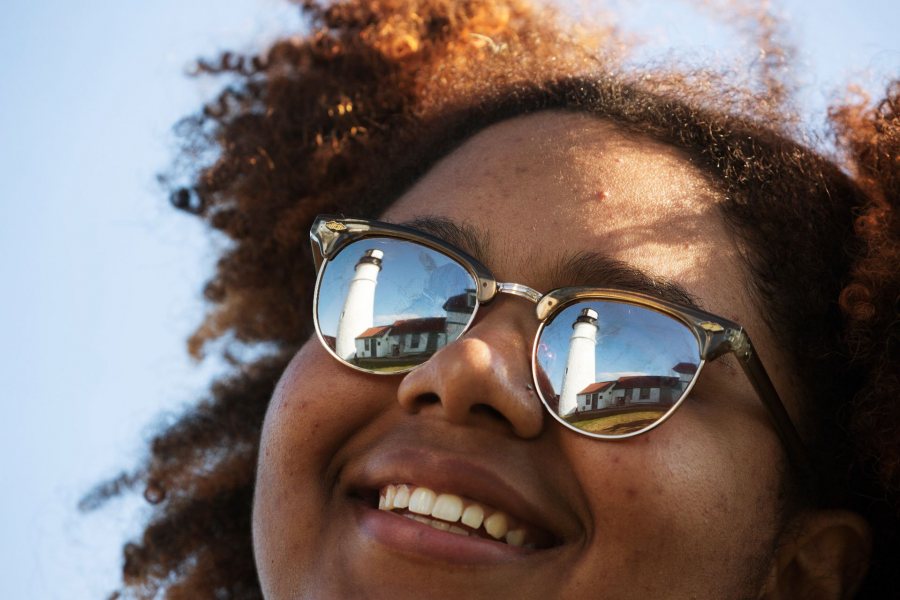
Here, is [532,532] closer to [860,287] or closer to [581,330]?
[581,330]

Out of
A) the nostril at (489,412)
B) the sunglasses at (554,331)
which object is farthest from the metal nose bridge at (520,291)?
the nostril at (489,412)

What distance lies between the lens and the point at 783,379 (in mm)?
2590

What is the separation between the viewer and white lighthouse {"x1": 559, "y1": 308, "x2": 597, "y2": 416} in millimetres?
2248

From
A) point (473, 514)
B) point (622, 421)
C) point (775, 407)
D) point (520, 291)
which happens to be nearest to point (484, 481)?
point (473, 514)

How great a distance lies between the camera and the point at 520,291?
7.96 ft

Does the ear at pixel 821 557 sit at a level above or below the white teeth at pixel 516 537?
below

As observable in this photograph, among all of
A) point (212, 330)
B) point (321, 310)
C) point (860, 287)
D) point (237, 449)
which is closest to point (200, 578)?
point (237, 449)

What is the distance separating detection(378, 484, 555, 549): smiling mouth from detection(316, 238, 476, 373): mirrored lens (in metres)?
0.29

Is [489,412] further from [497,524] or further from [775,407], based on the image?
[775,407]

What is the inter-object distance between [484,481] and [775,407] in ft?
2.26

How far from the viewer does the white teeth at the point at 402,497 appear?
2.31m

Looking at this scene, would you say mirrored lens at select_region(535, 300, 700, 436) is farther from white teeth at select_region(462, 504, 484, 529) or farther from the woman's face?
white teeth at select_region(462, 504, 484, 529)

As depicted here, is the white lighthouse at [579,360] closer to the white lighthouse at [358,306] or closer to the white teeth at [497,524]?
the white teeth at [497,524]

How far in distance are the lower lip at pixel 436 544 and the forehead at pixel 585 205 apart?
0.59 metres
